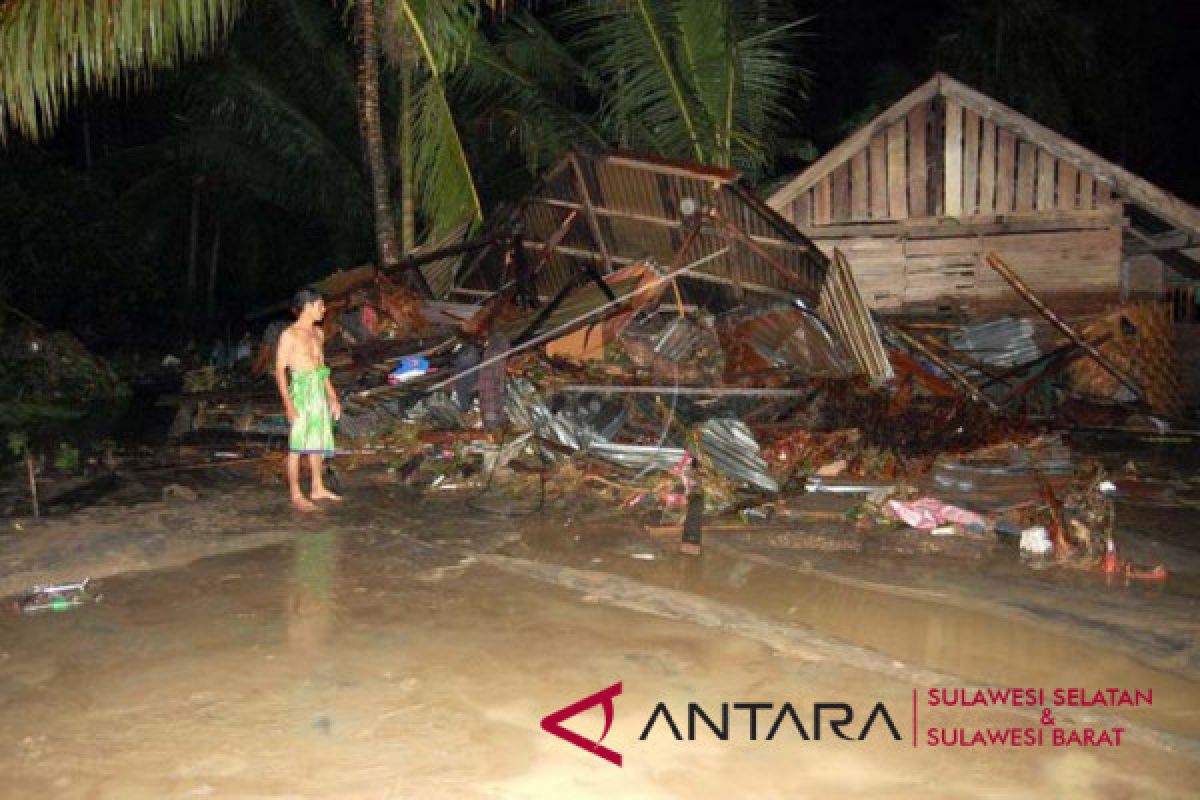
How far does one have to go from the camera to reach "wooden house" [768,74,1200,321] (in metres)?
11.7

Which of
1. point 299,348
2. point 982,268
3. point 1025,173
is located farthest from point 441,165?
point 1025,173

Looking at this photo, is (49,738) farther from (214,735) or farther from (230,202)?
(230,202)

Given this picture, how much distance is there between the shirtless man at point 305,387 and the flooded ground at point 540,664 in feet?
2.52

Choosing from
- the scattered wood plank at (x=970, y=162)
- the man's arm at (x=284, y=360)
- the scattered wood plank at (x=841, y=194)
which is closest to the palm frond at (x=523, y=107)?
the scattered wood plank at (x=841, y=194)

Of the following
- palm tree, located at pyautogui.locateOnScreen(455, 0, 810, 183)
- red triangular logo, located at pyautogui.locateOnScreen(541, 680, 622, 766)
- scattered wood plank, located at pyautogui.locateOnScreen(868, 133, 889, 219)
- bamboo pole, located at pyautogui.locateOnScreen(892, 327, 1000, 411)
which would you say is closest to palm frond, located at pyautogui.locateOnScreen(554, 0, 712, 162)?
palm tree, located at pyautogui.locateOnScreen(455, 0, 810, 183)

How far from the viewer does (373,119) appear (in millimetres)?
11914

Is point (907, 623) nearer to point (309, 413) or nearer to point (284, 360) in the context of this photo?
point (309, 413)

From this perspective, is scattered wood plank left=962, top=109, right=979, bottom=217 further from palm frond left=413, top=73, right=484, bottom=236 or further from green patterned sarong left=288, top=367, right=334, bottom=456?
green patterned sarong left=288, top=367, right=334, bottom=456

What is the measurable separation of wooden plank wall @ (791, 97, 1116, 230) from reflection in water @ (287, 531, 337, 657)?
868cm

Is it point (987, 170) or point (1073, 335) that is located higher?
point (987, 170)

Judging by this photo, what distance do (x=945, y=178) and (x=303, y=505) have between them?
898 cm

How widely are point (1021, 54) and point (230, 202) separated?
16.1 m

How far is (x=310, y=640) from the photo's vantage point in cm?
410

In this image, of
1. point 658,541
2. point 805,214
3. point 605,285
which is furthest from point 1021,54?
point 658,541
